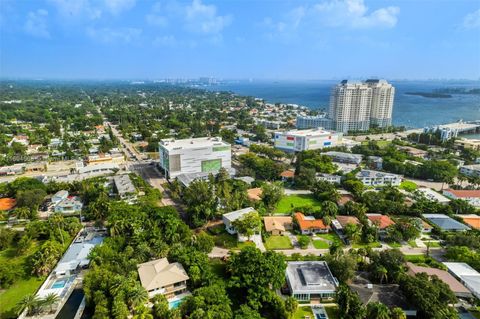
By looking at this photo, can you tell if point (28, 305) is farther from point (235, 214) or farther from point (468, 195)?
point (468, 195)

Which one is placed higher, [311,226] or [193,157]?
[193,157]

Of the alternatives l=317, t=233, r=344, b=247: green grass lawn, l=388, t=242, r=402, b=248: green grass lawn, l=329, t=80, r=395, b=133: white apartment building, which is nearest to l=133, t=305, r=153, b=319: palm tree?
l=317, t=233, r=344, b=247: green grass lawn

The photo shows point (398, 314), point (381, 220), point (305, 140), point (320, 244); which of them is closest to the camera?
point (398, 314)

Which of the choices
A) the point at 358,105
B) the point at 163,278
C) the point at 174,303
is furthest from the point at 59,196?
the point at 358,105

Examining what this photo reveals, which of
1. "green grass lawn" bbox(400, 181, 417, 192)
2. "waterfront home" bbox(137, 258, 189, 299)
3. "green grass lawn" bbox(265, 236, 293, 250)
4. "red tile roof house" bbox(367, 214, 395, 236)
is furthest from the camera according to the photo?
"green grass lawn" bbox(400, 181, 417, 192)

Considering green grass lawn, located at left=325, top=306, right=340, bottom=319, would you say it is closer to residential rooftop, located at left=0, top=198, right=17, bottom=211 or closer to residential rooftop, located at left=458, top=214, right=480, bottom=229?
residential rooftop, located at left=458, top=214, right=480, bottom=229

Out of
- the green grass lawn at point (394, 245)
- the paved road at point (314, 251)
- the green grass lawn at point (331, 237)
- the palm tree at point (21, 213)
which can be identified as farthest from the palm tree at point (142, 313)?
the green grass lawn at point (394, 245)

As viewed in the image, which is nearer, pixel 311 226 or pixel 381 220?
pixel 311 226

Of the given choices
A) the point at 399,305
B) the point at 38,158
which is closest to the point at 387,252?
the point at 399,305

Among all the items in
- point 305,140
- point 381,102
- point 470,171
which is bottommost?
point 470,171
